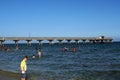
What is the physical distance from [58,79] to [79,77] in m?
1.96

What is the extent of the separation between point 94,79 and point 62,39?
9641cm

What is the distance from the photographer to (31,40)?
4363 inches

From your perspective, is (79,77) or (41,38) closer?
(79,77)

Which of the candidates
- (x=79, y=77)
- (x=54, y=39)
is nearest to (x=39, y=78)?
(x=79, y=77)

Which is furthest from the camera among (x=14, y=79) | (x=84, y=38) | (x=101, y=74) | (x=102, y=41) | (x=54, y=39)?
(x=102, y=41)

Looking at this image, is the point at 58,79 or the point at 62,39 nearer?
the point at 58,79

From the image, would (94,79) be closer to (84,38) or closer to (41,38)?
(41,38)

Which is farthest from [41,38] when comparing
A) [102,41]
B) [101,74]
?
[101,74]

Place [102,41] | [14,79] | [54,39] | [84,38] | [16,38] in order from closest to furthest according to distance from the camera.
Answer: [14,79], [16,38], [54,39], [84,38], [102,41]

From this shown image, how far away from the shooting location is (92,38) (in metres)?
128

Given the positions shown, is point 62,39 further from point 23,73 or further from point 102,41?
point 23,73

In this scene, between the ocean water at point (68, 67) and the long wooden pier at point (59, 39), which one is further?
the long wooden pier at point (59, 39)

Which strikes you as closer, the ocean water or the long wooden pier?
the ocean water

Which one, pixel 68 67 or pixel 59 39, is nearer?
pixel 68 67
